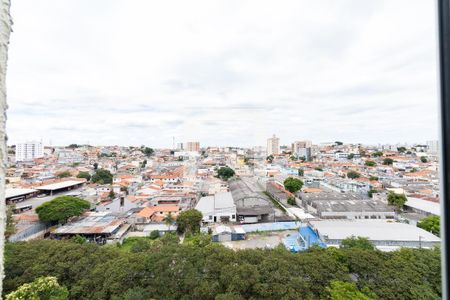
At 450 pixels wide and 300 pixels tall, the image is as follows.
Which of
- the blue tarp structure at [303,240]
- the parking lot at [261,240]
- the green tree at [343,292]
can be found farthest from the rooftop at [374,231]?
the green tree at [343,292]

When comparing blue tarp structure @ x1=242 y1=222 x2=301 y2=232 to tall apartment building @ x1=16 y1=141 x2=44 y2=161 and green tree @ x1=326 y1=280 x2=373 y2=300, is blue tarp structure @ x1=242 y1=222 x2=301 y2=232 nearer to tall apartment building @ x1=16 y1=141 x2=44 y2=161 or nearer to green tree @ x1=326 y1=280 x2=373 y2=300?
green tree @ x1=326 y1=280 x2=373 y2=300

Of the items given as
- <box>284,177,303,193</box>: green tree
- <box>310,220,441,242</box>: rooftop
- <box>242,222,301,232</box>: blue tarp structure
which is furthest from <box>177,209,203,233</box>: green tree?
<box>284,177,303,193</box>: green tree

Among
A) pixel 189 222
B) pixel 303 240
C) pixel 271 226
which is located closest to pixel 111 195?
pixel 189 222

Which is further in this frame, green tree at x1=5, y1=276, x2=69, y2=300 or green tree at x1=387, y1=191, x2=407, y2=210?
green tree at x1=387, y1=191, x2=407, y2=210

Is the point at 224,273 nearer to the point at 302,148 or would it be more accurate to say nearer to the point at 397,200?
the point at 397,200

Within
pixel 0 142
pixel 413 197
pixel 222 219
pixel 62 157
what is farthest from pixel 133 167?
pixel 0 142

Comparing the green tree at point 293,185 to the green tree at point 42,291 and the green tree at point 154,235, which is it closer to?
the green tree at point 154,235
